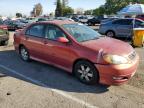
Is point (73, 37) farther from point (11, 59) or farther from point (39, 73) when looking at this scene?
point (11, 59)

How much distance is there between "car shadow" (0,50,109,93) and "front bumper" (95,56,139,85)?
295mm

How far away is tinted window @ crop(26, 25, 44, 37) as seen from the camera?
756cm

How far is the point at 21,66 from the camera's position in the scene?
25.8 ft

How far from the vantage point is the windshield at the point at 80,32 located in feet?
21.3

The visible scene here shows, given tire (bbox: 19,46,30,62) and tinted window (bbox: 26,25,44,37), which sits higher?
tinted window (bbox: 26,25,44,37)

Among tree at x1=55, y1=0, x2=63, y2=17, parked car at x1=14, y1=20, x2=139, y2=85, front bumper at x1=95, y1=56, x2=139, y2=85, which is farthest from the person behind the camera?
tree at x1=55, y1=0, x2=63, y2=17

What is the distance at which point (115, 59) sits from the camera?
18.0ft

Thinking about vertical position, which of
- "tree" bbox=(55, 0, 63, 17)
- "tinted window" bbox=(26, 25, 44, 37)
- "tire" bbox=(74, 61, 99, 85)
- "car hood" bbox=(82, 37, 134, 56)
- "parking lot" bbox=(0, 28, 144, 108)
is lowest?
"parking lot" bbox=(0, 28, 144, 108)

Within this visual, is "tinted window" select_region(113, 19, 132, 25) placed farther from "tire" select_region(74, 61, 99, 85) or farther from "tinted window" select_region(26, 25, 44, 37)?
"tire" select_region(74, 61, 99, 85)

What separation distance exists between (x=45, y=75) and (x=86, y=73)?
1428mm

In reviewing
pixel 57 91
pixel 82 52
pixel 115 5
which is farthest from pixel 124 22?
pixel 115 5

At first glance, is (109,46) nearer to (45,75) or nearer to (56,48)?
(56,48)

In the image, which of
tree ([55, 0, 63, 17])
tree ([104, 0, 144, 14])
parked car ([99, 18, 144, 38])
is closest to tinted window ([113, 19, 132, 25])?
parked car ([99, 18, 144, 38])

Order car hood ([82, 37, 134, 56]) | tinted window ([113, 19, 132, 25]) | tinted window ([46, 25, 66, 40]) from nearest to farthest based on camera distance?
car hood ([82, 37, 134, 56]), tinted window ([46, 25, 66, 40]), tinted window ([113, 19, 132, 25])
